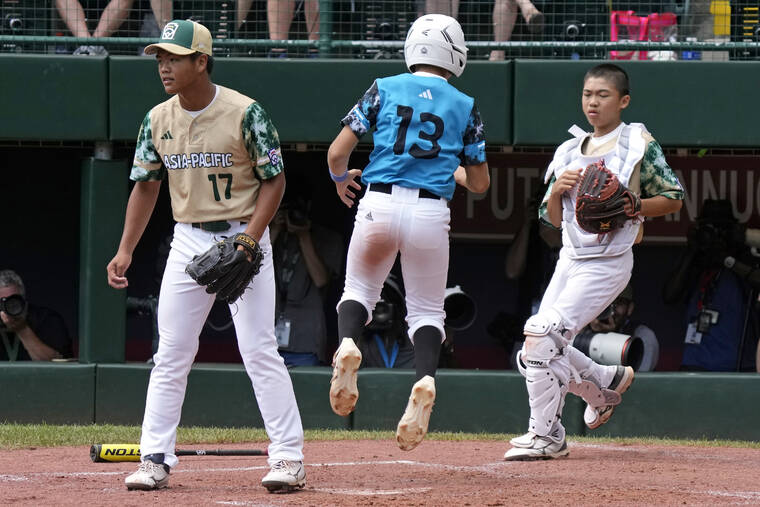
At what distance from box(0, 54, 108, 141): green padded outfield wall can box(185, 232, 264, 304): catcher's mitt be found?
4101 mm

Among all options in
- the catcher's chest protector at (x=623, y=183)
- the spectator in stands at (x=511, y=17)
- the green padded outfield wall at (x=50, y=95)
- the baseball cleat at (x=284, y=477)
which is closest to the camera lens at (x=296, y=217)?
the green padded outfield wall at (x=50, y=95)

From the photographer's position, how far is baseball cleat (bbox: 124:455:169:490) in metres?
5.36

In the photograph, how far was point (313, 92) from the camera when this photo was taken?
9.14m

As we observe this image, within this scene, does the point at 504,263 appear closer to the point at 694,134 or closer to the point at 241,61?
the point at 694,134

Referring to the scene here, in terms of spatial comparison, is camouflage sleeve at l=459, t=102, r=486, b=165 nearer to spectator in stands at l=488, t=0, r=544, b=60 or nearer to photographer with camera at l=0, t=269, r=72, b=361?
spectator in stands at l=488, t=0, r=544, b=60

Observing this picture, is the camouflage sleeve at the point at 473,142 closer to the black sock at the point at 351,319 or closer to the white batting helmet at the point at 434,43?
the white batting helmet at the point at 434,43

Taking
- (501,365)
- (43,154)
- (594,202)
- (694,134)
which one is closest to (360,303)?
(594,202)

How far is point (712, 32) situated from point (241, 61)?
11.6 ft

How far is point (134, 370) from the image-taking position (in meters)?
9.12

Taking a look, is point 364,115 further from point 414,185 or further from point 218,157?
point 218,157

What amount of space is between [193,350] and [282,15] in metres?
4.55

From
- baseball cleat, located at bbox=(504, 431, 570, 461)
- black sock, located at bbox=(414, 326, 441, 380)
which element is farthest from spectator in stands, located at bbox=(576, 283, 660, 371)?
black sock, located at bbox=(414, 326, 441, 380)

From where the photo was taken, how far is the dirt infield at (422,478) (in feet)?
17.2

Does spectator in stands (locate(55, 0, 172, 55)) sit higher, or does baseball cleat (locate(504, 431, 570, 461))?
spectator in stands (locate(55, 0, 172, 55))
